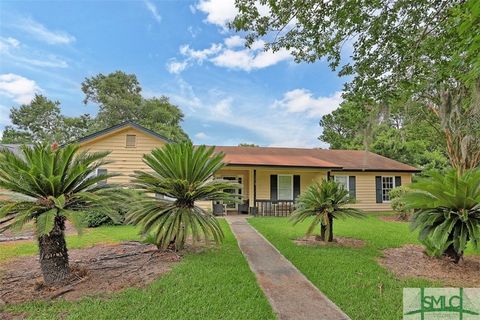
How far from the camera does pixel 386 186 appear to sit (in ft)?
58.9

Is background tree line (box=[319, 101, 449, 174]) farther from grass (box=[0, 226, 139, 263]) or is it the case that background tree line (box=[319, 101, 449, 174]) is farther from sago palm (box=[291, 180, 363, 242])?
grass (box=[0, 226, 139, 263])

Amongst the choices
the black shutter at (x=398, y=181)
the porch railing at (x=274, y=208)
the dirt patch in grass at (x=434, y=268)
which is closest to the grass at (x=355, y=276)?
the dirt patch in grass at (x=434, y=268)

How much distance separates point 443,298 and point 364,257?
7.00 ft

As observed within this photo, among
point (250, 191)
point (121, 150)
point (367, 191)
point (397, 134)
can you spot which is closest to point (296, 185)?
point (250, 191)

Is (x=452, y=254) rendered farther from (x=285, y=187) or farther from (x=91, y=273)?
(x=285, y=187)

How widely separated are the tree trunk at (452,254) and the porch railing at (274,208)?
379 inches

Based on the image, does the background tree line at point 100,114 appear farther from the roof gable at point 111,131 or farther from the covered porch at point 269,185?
the roof gable at point 111,131

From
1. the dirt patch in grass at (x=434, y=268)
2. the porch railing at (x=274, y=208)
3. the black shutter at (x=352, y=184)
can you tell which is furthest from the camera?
the black shutter at (x=352, y=184)

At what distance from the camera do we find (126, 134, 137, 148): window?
14117mm

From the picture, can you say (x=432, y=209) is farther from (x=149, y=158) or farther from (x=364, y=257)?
(x=149, y=158)

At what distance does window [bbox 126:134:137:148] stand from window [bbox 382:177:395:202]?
47.1 feet

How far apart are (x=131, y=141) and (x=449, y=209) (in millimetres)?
12704

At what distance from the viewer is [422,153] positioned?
24.4 meters

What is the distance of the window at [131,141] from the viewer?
1412 cm
